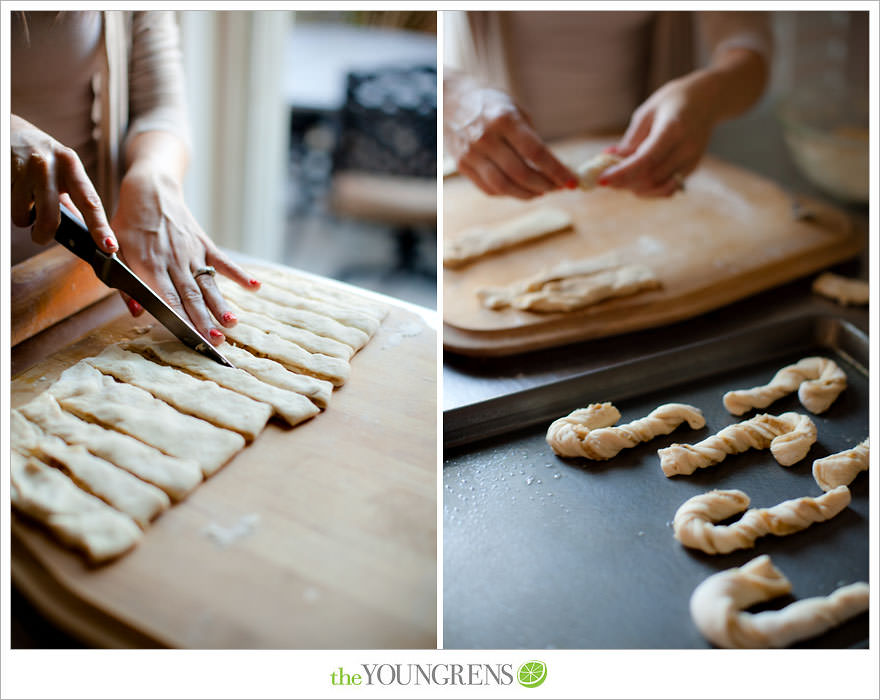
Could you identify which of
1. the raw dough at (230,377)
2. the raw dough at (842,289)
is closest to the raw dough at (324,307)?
the raw dough at (230,377)

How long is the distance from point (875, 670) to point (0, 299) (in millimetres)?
1225

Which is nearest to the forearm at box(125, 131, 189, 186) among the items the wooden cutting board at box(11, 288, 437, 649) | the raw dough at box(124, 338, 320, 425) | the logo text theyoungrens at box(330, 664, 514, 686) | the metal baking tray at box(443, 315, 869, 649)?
the raw dough at box(124, 338, 320, 425)

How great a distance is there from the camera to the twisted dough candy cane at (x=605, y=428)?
1078 millimetres

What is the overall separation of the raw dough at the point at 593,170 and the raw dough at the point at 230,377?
68 cm

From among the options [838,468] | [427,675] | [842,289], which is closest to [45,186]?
[427,675]

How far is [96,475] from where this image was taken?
88cm

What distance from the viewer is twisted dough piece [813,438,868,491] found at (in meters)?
1.04

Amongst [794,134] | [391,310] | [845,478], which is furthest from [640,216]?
[845,478]

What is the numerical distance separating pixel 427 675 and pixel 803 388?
80 cm

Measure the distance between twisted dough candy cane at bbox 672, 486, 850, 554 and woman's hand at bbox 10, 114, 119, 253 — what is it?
93 centimetres

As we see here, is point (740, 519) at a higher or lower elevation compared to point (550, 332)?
lower

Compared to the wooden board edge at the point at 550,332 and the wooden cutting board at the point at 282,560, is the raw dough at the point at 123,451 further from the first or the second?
the wooden board edge at the point at 550,332

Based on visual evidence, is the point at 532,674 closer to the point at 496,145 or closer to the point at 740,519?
the point at 740,519

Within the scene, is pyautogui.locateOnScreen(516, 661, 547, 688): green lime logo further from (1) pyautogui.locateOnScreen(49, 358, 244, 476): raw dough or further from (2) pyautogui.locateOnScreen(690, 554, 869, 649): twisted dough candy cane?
(1) pyautogui.locateOnScreen(49, 358, 244, 476): raw dough
